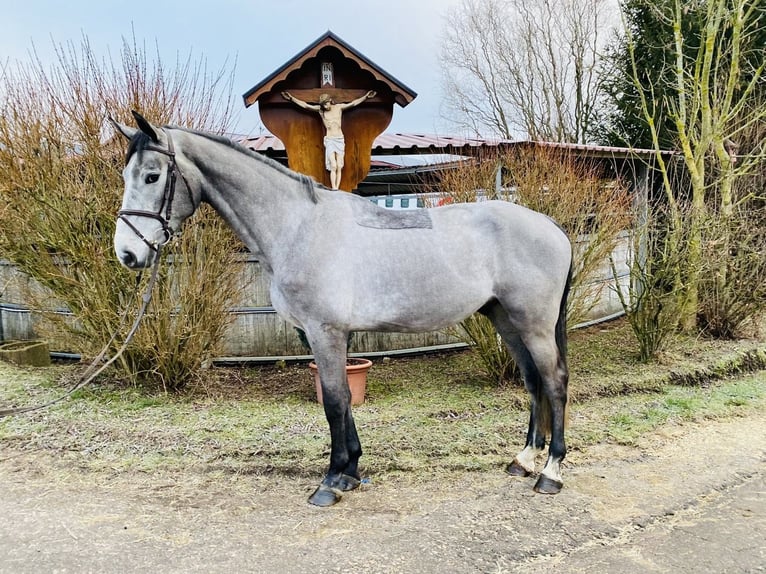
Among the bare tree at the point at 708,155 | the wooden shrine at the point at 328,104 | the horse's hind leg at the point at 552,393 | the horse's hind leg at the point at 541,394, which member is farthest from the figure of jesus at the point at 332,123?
the bare tree at the point at 708,155

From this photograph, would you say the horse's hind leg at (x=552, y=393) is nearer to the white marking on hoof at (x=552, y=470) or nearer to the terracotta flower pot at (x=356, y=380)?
the white marking on hoof at (x=552, y=470)

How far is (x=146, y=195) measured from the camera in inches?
98.3

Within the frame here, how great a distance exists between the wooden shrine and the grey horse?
7.98 ft

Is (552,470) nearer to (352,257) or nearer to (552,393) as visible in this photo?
(552,393)

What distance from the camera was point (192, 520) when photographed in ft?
8.74

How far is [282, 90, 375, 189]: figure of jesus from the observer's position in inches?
200

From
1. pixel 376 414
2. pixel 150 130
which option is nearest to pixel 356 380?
pixel 376 414

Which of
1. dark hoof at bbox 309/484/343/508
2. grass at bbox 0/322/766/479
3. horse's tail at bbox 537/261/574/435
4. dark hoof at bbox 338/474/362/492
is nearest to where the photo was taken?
dark hoof at bbox 309/484/343/508

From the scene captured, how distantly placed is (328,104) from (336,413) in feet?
10.9

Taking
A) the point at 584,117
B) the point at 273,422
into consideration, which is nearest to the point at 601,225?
the point at 273,422

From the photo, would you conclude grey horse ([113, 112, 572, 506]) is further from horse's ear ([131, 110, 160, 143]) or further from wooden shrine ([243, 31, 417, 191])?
wooden shrine ([243, 31, 417, 191])

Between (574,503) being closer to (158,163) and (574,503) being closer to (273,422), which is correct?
(273,422)

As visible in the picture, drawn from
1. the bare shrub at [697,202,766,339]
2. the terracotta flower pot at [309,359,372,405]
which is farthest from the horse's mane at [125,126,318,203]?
the bare shrub at [697,202,766,339]

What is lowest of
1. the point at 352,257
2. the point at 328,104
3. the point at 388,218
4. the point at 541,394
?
the point at 541,394
